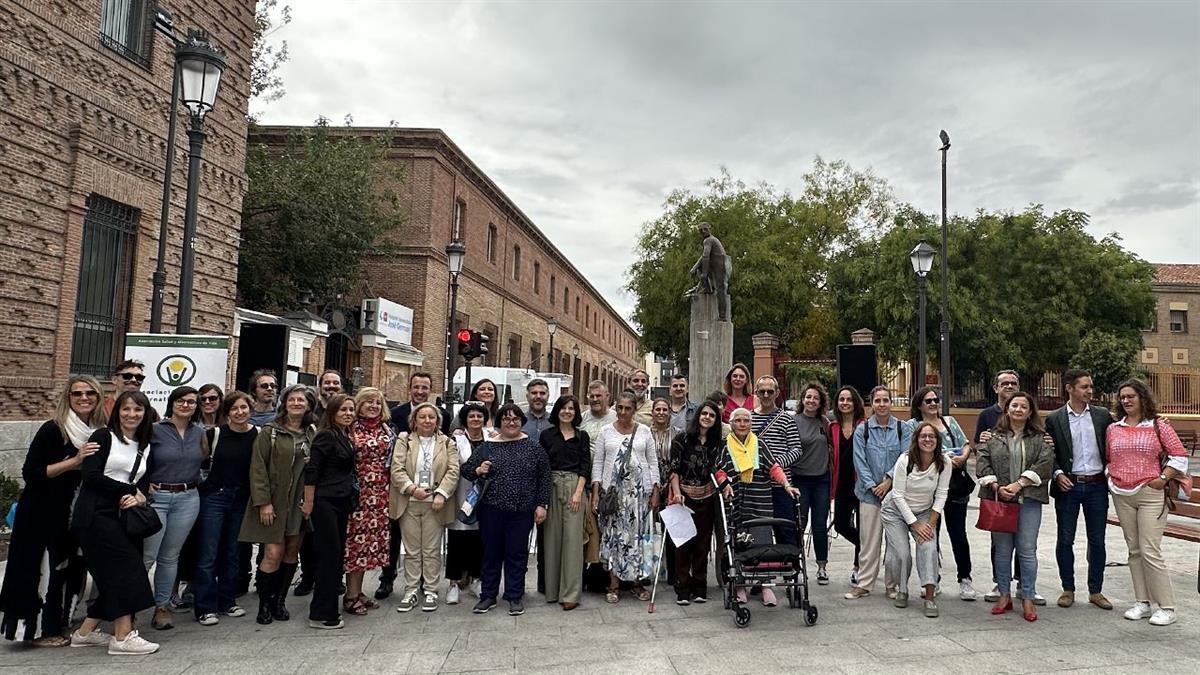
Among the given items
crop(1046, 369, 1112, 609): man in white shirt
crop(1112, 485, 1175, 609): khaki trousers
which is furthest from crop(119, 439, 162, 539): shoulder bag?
crop(1112, 485, 1175, 609): khaki trousers

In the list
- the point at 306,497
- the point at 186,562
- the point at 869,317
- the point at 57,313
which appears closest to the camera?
the point at 306,497

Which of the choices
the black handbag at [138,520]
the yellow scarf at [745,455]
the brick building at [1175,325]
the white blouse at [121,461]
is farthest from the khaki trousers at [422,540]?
the brick building at [1175,325]

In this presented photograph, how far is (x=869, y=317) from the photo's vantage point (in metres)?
28.2

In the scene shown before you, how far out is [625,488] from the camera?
20.6 ft

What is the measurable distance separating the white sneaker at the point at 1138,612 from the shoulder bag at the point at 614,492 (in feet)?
12.7

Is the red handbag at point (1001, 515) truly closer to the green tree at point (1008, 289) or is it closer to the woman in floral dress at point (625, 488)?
the woman in floral dress at point (625, 488)

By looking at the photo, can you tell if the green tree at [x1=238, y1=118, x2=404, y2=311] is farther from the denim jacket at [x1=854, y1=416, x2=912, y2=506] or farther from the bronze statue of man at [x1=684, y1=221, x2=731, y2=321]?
the denim jacket at [x1=854, y1=416, x2=912, y2=506]

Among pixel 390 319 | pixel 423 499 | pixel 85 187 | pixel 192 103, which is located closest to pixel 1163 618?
pixel 423 499

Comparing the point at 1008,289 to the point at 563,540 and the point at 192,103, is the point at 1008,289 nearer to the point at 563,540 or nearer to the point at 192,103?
the point at 563,540

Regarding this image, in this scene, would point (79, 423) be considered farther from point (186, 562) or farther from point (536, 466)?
point (536, 466)

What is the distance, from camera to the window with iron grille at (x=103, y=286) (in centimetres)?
1139

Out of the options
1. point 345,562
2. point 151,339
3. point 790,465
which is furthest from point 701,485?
point 151,339

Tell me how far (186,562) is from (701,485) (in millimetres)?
3997

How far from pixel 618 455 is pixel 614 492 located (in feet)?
0.97
